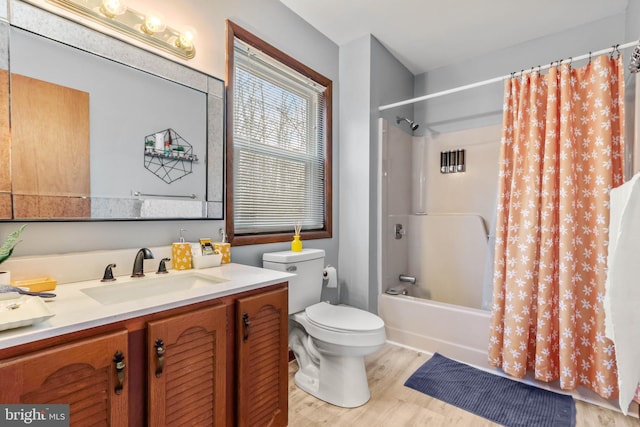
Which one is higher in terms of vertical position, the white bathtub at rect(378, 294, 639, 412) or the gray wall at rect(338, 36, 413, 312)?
the gray wall at rect(338, 36, 413, 312)

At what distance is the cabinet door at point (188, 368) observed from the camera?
3.18 feet

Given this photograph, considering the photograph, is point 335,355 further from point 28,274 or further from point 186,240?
point 28,274

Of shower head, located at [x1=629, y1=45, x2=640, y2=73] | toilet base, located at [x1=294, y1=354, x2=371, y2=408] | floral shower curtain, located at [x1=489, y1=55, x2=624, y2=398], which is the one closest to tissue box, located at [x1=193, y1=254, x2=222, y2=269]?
toilet base, located at [x1=294, y1=354, x2=371, y2=408]

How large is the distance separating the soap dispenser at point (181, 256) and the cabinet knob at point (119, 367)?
0.64m

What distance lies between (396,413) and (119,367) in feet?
4.65

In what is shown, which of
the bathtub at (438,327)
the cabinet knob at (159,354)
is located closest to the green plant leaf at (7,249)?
the cabinet knob at (159,354)

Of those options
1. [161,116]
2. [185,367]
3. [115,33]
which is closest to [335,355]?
[185,367]

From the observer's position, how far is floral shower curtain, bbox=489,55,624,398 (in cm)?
174

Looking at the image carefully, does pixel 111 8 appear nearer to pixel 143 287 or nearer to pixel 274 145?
pixel 274 145

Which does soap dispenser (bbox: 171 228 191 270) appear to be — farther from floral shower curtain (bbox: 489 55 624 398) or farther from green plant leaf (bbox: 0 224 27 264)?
floral shower curtain (bbox: 489 55 624 398)

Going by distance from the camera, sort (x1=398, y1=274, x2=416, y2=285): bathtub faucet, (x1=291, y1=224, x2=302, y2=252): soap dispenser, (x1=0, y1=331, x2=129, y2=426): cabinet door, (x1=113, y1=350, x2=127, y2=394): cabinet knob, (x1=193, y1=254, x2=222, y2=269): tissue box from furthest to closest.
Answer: (x1=398, y1=274, x2=416, y2=285): bathtub faucet < (x1=291, y1=224, x2=302, y2=252): soap dispenser < (x1=193, y1=254, x2=222, y2=269): tissue box < (x1=113, y1=350, x2=127, y2=394): cabinet knob < (x1=0, y1=331, x2=129, y2=426): cabinet door

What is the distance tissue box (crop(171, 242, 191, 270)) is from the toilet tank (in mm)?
511

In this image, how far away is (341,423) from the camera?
1.60 meters

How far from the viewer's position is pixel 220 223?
5.84 feet
